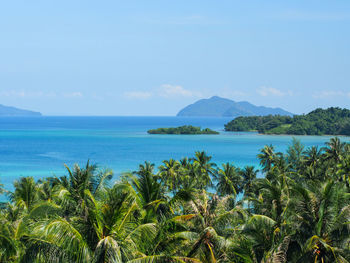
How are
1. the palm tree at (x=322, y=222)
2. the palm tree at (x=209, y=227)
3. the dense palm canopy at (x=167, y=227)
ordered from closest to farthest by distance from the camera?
the dense palm canopy at (x=167, y=227) → the palm tree at (x=209, y=227) → the palm tree at (x=322, y=222)

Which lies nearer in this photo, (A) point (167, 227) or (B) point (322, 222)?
(A) point (167, 227)

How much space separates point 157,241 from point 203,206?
293cm

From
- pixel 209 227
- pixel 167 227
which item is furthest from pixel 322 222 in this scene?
pixel 167 227

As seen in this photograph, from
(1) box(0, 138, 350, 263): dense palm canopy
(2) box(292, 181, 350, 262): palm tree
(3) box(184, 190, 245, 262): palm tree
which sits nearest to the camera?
(1) box(0, 138, 350, 263): dense palm canopy

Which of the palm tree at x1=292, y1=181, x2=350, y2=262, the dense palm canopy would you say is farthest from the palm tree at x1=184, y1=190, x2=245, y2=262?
the palm tree at x1=292, y1=181, x2=350, y2=262

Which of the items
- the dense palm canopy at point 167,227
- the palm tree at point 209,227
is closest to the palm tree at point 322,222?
the dense palm canopy at point 167,227

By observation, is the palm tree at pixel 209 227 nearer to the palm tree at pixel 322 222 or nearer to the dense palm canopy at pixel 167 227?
the dense palm canopy at pixel 167 227

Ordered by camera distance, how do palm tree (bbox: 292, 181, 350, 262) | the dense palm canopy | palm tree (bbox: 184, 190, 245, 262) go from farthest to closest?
1. palm tree (bbox: 292, 181, 350, 262)
2. palm tree (bbox: 184, 190, 245, 262)
3. the dense palm canopy

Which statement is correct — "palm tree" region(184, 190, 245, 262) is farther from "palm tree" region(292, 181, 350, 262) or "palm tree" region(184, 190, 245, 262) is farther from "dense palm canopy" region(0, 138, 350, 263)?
"palm tree" region(292, 181, 350, 262)

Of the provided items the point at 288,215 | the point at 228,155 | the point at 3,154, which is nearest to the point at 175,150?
the point at 228,155

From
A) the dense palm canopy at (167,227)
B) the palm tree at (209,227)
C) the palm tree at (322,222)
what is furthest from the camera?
the palm tree at (322,222)

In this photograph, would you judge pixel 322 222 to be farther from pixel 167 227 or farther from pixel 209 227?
pixel 167 227

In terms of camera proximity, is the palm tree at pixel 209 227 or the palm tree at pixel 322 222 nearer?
the palm tree at pixel 209 227

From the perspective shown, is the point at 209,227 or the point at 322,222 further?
the point at 322,222
